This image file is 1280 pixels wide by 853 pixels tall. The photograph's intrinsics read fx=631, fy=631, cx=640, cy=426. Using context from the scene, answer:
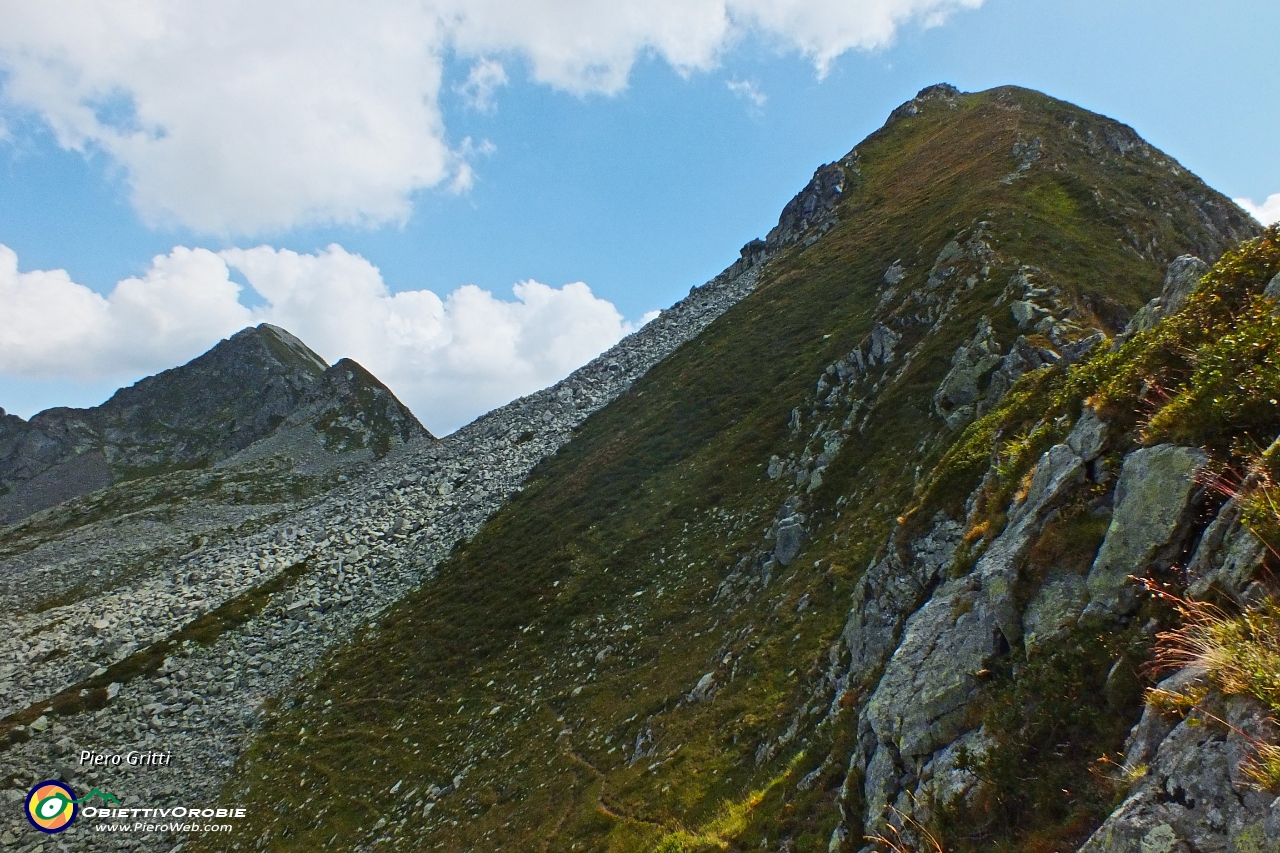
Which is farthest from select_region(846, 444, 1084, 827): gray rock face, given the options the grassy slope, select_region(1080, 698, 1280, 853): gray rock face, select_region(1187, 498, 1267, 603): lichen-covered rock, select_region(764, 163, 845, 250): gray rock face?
select_region(764, 163, 845, 250): gray rock face

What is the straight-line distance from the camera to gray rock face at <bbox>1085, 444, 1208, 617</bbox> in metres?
9.02

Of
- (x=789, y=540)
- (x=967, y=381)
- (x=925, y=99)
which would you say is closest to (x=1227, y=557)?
(x=789, y=540)

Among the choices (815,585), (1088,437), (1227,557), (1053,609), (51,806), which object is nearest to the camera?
(1227,557)

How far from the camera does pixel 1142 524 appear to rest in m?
9.39

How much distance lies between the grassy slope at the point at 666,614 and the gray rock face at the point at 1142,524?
7.25 m

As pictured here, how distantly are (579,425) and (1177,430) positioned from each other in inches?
2224

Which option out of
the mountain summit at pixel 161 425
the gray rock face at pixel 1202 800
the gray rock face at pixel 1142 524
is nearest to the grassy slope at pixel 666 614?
the gray rock face at pixel 1142 524

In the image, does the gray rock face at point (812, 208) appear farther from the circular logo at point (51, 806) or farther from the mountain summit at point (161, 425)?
the mountain summit at point (161, 425)

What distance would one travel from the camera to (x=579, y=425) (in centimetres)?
6444

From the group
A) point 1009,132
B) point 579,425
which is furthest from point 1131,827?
point 1009,132

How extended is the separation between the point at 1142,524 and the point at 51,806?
46061mm

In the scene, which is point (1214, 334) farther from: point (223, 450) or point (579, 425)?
point (223, 450)

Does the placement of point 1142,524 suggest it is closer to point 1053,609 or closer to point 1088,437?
point 1053,609

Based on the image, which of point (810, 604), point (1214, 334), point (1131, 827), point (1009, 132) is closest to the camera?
point (1131, 827)
